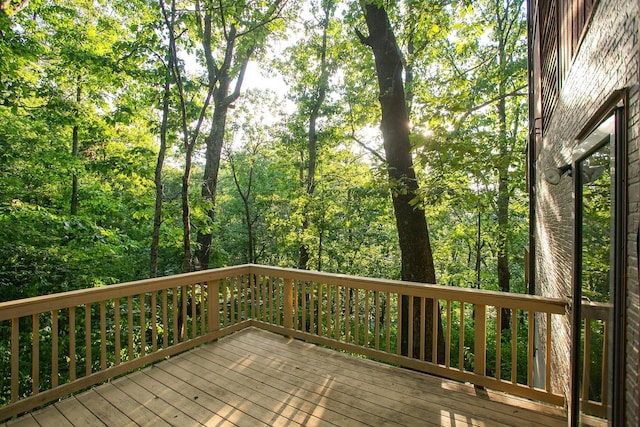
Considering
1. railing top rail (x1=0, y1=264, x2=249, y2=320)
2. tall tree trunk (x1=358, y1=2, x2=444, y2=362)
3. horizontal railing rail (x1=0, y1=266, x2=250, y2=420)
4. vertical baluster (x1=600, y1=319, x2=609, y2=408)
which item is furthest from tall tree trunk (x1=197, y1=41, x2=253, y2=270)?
vertical baluster (x1=600, y1=319, x2=609, y2=408)

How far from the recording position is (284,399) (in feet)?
8.61

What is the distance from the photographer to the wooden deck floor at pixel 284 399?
7.71 ft

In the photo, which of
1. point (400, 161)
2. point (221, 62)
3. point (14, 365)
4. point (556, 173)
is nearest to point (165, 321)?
point (14, 365)

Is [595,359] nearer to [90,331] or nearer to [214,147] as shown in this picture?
[90,331]

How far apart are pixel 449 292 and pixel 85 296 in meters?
3.15

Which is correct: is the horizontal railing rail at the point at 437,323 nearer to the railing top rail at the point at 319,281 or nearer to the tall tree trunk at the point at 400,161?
the railing top rail at the point at 319,281

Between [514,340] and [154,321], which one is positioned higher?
[514,340]

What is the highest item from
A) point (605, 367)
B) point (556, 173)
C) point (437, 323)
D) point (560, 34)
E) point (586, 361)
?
point (560, 34)

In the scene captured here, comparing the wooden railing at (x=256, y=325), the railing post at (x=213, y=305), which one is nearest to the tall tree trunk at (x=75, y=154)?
the wooden railing at (x=256, y=325)

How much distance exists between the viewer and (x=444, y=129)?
446 cm

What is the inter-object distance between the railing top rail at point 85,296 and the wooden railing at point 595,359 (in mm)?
3353

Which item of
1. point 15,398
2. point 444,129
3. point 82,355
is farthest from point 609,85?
point 82,355

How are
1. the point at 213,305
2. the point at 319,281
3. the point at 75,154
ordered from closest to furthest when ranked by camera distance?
the point at 319,281 → the point at 213,305 → the point at 75,154

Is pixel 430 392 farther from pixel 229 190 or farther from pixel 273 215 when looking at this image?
pixel 229 190
